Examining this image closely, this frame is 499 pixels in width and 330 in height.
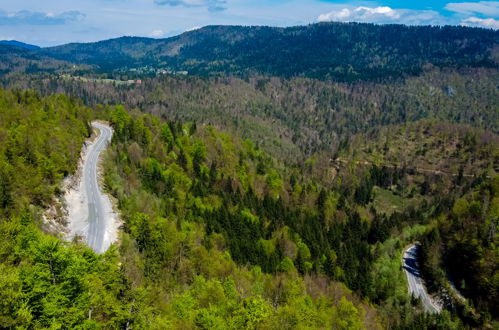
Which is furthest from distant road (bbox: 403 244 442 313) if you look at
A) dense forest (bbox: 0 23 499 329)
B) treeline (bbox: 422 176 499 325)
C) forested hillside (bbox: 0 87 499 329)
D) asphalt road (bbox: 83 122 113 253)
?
asphalt road (bbox: 83 122 113 253)

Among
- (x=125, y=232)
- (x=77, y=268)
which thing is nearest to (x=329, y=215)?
(x=125, y=232)

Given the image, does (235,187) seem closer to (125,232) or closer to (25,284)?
(125,232)

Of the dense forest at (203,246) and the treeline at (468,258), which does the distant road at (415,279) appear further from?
the treeline at (468,258)

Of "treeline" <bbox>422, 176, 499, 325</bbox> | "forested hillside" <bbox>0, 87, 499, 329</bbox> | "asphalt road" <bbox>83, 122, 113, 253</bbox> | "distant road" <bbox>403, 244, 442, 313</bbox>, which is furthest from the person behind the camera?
"distant road" <bbox>403, 244, 442, 313</bbox>

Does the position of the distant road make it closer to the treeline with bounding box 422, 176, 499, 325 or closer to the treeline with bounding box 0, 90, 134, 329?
the treeline with bounding box 422, 176, 499, 325

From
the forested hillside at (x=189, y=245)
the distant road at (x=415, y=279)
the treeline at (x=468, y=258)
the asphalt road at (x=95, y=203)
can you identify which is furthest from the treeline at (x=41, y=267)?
the treeline at (x=468, y=258)

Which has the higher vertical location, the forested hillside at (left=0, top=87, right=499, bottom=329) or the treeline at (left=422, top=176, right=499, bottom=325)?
the forested hillside at (left=0, top=87, right=499, bottom=329)

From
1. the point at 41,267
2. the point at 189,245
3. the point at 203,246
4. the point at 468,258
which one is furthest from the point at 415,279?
the point at 41,267
